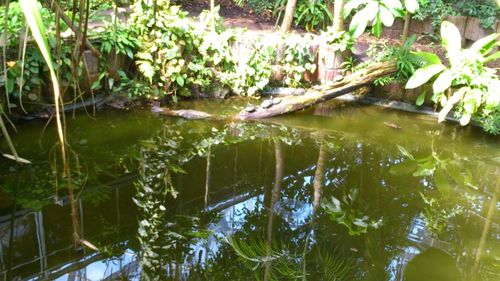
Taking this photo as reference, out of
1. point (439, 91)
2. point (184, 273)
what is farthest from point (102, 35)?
point (439, 91)

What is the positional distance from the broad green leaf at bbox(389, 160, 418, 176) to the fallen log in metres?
1.61

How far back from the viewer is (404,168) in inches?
181

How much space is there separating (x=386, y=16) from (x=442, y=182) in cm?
166

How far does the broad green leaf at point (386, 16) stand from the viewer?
4.52 m

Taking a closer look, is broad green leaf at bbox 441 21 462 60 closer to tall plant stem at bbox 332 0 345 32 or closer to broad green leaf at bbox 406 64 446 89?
broad green leaf at bbox 406 64 446 89

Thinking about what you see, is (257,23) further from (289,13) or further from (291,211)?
(291,211)

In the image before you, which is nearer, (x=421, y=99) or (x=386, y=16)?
(x=386, y=16)

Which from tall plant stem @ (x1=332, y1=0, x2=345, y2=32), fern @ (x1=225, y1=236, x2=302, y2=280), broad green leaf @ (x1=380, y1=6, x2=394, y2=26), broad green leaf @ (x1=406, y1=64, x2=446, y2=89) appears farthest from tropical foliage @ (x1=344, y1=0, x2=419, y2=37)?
fern @ (x1=225, y1=236, x2=302, y2=280)

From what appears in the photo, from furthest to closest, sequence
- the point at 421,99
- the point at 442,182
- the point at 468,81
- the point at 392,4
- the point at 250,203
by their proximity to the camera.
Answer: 1. the point at 421,99
2. the point at 468,81
3. the point at 442,182
4. the point at 250,203
5. the point at 392,4

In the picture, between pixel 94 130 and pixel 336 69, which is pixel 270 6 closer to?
pixel 336 69

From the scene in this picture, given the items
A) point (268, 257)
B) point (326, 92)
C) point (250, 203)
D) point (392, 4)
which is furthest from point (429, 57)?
point (268, 257)

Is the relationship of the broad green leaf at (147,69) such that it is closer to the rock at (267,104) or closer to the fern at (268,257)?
the rock at (267,104)

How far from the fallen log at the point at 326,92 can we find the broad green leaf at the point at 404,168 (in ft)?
5.28

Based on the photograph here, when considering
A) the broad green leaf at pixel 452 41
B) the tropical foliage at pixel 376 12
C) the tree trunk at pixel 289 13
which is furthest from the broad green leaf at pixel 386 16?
the tree trunk at pixel 289 13
